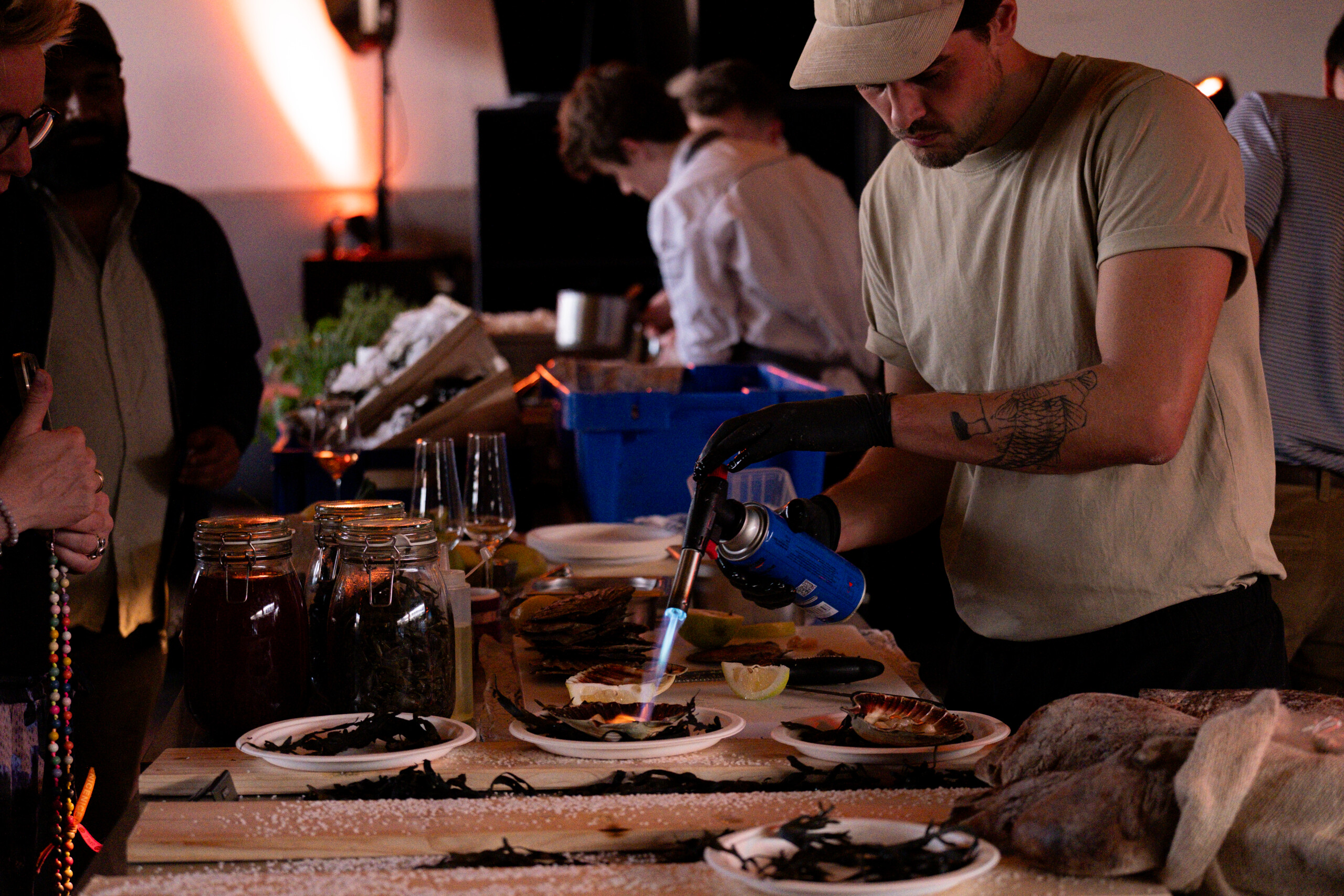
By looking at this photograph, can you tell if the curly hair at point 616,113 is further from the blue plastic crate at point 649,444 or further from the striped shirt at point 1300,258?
the striped shirt at point 1300,258

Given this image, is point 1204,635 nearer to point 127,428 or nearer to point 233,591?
point 233,591

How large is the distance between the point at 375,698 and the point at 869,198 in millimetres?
1017

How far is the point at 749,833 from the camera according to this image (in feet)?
3.04

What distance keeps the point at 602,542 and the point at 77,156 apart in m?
1.19

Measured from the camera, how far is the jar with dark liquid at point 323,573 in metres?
1.30

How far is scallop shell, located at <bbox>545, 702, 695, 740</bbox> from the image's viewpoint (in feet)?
3.84

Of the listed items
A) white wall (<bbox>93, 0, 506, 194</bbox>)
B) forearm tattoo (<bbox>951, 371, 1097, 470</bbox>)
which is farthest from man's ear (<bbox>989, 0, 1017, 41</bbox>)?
white wall (<bbox>93, 0, 506, 194</bbox>)

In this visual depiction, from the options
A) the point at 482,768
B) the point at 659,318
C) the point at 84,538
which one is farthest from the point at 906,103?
the point at 659,318

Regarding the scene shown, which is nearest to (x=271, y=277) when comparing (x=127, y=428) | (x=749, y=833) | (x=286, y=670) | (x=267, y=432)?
(x=267, y=432)

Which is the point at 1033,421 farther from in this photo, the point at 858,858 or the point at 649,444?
the point at 649,444

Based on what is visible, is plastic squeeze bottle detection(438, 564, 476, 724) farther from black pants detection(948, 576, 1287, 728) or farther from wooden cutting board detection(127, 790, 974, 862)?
black pants detection(948, 576, 1287, 728)

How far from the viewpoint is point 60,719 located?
156cm

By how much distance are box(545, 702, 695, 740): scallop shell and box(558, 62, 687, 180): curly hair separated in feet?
9.10

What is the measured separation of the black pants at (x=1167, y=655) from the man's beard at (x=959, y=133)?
0.61m
